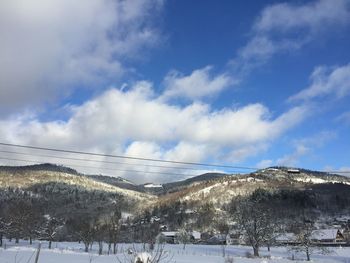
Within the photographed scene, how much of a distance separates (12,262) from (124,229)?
556 ft

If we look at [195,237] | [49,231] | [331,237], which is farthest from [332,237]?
[49,231]

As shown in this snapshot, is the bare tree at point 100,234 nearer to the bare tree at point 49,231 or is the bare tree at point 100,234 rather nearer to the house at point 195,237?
the bare tree at point 49,231

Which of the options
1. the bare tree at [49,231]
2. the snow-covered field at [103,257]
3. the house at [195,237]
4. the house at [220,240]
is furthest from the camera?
the house at [195,237]

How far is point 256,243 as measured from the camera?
67.9 m

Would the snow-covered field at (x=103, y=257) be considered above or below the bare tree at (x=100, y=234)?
below

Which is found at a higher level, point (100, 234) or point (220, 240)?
point (100, 234)

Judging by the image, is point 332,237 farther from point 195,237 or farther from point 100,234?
point 100,234

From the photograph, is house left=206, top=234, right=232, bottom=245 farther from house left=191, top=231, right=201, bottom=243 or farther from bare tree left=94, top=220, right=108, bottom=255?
bare tree left=94, top=220, right=108, bottom=255

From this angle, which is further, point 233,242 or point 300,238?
point 233,242

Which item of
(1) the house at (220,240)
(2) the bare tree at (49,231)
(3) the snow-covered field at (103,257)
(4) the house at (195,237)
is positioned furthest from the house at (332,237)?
(2) the bare tree at (49,231)

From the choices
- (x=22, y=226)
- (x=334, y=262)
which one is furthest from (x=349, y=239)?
(x=22, y=226)

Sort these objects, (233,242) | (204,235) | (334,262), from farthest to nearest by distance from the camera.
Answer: (204,235)
(233,242)
(334,262)

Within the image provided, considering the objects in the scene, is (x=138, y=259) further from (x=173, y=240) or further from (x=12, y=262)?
(x=173, y=240)

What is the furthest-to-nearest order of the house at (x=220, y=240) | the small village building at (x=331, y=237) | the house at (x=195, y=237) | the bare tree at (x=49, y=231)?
the house at (x=195, y=237)
the house at (x=220, y=240)
the small village building at (x=331, y=237)
the bare tree at (x=49, y=231)
